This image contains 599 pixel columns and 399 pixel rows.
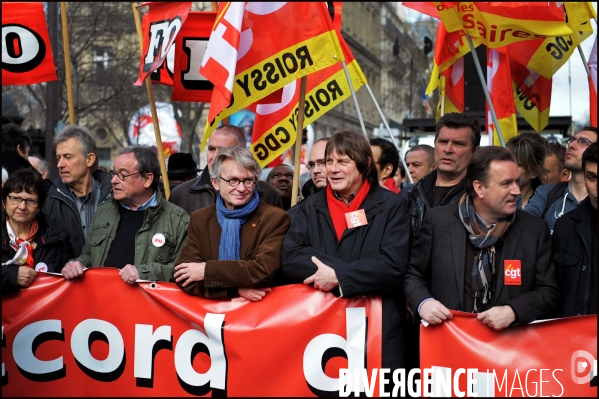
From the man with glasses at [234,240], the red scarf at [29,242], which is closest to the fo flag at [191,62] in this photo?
the red scarf at [29,242]

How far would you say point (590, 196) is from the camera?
15.6 feet

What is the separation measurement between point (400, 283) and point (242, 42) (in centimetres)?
274

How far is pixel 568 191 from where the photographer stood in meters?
6.01

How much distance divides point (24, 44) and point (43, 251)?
109 inches

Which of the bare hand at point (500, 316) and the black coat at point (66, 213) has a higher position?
the black coat at point (66, 213)

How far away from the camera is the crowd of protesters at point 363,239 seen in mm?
4695

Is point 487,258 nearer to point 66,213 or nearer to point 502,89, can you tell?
point 66,213

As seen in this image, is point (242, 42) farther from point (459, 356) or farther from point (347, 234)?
point (459, 356)

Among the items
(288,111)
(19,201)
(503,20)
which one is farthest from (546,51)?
(19,201)

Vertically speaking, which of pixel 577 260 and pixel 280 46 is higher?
pixel 280 46

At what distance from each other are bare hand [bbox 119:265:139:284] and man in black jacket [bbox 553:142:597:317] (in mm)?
2589

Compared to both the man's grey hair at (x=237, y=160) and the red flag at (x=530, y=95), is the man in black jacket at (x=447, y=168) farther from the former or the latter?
the red flag at (x=530, y=95)

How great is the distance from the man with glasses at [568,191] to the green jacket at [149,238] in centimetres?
264

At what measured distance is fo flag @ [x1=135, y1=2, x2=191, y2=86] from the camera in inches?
264
